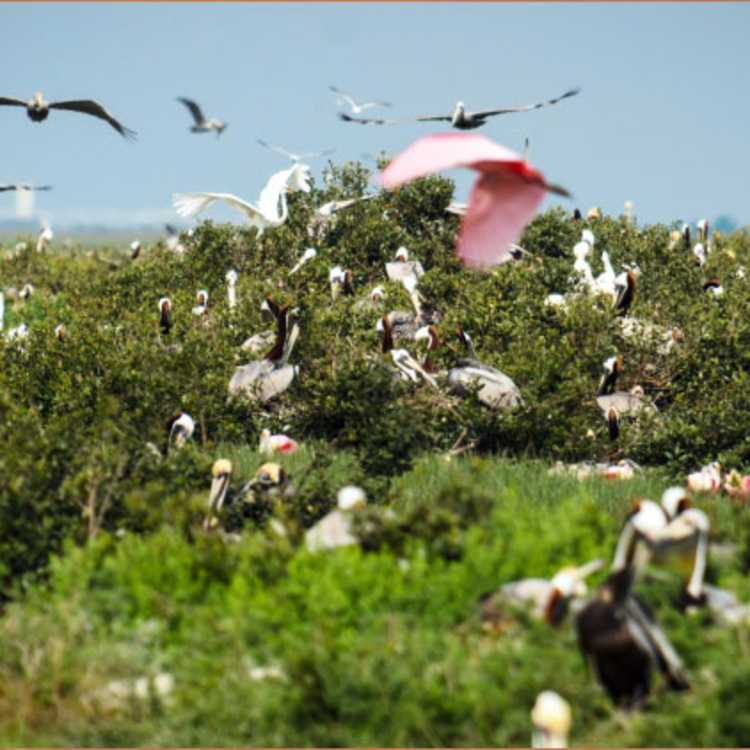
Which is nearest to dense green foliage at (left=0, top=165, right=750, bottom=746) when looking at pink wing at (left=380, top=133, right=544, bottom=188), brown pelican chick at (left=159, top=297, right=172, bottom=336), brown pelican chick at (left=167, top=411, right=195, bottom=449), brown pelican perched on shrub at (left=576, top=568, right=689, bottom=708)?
brown pelican perched on shrub at (left=576, top=568, right=689, bottom=708)

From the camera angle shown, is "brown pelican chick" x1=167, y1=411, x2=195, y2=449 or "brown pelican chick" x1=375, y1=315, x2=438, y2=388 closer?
"brown pelican chick" x1=167, y1=411, x2=195, y2=449

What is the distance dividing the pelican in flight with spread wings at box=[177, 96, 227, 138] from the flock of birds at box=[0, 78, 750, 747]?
0.7 inches

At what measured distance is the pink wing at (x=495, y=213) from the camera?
6.58 meters

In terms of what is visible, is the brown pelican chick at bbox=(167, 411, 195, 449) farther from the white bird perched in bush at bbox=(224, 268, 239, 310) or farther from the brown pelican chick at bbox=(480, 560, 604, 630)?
the white bird perched in bush at bbox=(224, 268, 239, 310)

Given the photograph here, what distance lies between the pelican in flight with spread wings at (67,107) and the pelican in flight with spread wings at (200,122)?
240cm

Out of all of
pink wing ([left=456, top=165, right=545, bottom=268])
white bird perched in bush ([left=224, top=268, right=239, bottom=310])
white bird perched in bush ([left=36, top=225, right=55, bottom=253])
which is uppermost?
pink wing ([left=456, top=165, right=545, bottom=268])

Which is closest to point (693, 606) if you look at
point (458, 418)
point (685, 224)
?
point (458, 418)

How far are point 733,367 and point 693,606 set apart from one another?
9.44 meters

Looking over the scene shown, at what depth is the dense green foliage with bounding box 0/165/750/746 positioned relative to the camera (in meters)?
6.68

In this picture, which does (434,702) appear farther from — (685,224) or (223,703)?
(685,224)

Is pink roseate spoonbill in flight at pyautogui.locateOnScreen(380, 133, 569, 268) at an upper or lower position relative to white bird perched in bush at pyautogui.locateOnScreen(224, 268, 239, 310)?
upper

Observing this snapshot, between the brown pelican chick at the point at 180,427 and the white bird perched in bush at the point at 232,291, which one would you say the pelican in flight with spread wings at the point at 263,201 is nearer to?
the white bird perched in bush at the point at 232,291

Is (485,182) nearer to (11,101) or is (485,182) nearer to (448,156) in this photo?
(448,156)

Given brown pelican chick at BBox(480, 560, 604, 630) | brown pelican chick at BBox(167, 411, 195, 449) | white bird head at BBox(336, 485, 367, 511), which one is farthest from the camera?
brown pelican chick at BBox(167, 411, 195, 449)
